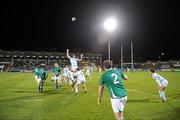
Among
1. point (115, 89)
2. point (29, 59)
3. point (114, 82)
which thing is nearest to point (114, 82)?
point (114, 82)

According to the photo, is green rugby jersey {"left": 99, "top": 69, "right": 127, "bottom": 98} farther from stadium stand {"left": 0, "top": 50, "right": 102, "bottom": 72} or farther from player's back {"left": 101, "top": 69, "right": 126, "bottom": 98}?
stadium stand {"left": 0, "top": 50, "right": 102, "bottom": 72}

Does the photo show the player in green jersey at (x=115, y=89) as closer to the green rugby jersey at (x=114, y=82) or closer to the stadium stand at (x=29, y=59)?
the green rugby jersey at (x=114, y=82)

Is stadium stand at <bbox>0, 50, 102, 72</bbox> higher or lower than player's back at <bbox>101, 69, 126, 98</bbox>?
higher

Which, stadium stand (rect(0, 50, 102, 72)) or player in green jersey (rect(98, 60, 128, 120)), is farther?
stadium stand (rect(0, 50, 102, 72))

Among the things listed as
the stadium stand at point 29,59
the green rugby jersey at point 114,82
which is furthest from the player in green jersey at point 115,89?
the stadium stand at point 29,59

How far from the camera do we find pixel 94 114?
12.2m

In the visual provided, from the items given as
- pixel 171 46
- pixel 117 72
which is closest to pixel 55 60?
pixel 171 46

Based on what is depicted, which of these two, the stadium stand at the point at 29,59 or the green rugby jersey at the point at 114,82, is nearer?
the green rugby jersey at the point at 114,82

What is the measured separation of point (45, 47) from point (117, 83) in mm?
105213

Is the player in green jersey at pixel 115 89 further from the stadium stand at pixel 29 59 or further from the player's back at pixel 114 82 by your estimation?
the stadium stand at pixel 29 59

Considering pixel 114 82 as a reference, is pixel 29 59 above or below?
above

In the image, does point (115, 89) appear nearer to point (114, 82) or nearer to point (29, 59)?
point (114, 82)

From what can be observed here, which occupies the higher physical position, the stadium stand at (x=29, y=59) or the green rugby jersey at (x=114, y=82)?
the stadium stand at (x=29, y=59)

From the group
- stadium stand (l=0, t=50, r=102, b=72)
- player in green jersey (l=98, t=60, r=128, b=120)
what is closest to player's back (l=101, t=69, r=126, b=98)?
player in green jersey (l=98, t=60, r=128, b=120)
